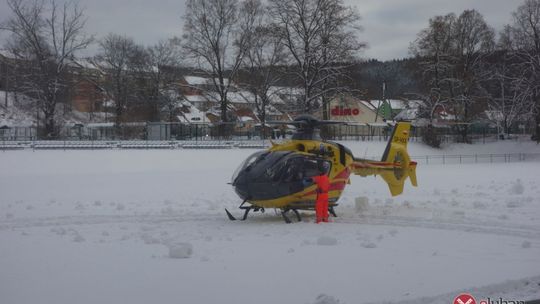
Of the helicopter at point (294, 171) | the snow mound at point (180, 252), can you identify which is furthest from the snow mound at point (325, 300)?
the helicopter at point (294, 171)

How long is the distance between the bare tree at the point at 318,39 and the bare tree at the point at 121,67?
98.5ft

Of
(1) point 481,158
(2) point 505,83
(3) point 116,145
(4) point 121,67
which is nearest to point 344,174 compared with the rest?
(3) point 116,145

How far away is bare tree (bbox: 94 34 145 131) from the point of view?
7388cm

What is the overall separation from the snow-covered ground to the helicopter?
658 millimetres

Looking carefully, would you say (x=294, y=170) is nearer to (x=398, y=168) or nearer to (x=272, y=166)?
(x=272, y=166)

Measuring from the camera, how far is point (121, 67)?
76.6 meters

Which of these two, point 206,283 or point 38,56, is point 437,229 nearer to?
point 206,283

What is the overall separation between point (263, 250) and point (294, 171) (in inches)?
173

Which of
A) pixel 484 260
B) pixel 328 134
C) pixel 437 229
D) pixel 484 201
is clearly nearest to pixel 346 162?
pixel 437 229

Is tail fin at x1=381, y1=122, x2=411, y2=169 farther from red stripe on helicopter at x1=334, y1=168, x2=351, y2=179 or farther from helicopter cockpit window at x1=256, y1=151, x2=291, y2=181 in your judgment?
helicopter cockpit window at x1=256, y1=151, x2=291, y2=181

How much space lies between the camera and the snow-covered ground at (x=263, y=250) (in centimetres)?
770

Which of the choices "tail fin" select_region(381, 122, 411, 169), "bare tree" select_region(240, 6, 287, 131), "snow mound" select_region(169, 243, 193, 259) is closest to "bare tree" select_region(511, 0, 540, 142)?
"bare tree" select_region(240, 6, 287, 131)

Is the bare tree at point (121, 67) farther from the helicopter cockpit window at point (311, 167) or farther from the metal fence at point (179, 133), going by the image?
the helicopter cockpit window at point (311, 167)

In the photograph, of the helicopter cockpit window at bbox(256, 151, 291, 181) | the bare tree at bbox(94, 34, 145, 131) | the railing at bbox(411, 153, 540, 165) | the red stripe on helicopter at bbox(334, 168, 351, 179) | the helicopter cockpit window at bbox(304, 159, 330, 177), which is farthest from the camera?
the bare tree at bbox(94, 34, 145, 131)
